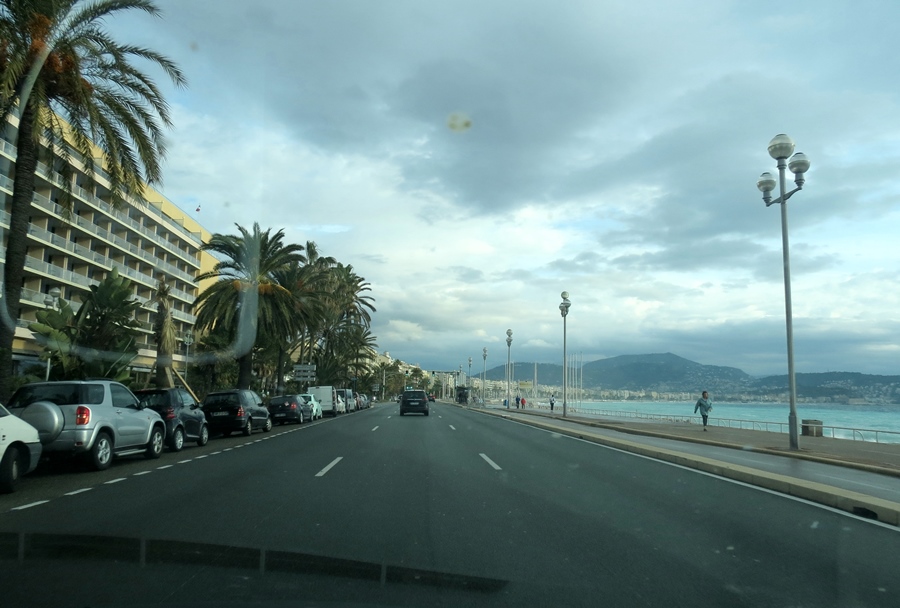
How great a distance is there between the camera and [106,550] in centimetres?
674

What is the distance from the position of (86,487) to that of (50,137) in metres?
11.3

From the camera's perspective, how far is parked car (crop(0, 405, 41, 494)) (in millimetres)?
10070

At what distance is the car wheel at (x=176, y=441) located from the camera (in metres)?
18.2

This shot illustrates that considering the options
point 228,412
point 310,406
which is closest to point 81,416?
point 228,412

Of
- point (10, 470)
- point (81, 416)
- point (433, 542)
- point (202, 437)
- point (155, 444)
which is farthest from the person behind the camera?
point (202, 437)

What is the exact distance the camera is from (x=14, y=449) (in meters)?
10.4

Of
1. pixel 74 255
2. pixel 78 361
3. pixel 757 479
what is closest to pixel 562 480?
pixel 757 479

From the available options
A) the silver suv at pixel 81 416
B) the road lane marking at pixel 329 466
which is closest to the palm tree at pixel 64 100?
the silver suv at pixel 81 416

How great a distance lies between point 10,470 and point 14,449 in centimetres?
32

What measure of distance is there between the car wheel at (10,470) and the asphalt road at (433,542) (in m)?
0.26

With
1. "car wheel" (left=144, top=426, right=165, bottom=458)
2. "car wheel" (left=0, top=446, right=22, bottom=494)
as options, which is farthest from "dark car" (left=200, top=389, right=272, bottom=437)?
"car wheel" (left=0, top=446, right=22, bottom=494)

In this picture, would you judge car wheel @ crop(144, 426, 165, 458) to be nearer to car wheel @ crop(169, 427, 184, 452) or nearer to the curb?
car wheel @ crop(169, 427, 184, 452)

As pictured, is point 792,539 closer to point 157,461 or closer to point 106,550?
point 106,550

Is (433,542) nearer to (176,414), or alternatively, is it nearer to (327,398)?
(176,414)
